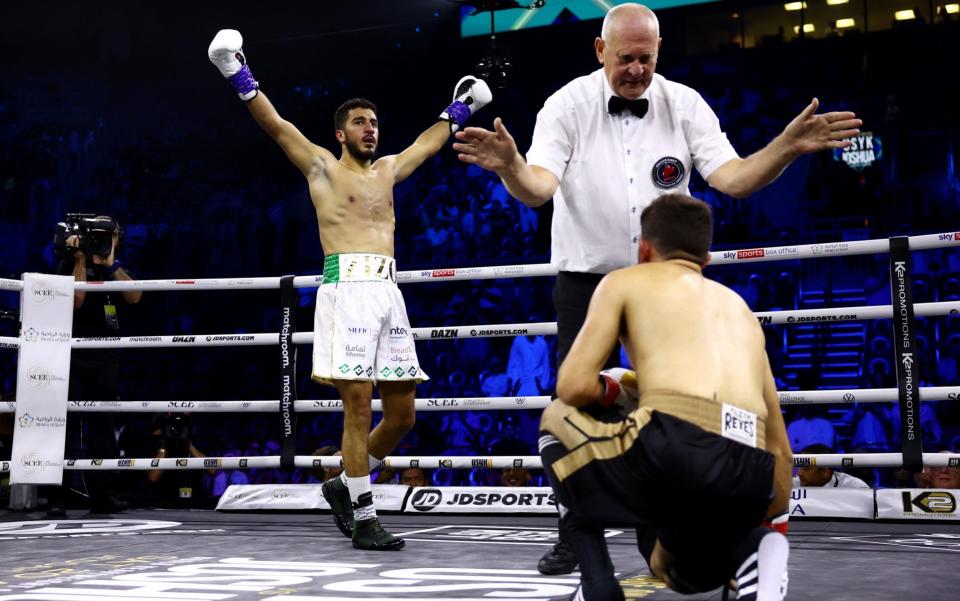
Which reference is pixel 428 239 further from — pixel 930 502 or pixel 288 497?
pixel 930 502

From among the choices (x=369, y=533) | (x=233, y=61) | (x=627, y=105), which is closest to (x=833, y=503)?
(x=369, y=533)

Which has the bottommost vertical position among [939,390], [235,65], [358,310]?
[939,390]

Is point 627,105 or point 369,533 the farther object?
point 369,533

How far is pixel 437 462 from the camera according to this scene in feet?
11.0

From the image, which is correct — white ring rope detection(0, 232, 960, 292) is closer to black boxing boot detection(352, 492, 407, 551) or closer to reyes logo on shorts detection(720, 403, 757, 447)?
black boxing boot detection(352, 492, 407, 551)

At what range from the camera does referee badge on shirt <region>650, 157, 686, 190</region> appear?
2268 millimetres

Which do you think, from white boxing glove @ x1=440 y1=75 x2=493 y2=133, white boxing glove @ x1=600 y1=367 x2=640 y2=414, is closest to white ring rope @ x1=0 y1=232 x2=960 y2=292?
white boxing glove @ x1=440 y1=75 x2=493 y2=133

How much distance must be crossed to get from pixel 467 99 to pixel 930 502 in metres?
1.94

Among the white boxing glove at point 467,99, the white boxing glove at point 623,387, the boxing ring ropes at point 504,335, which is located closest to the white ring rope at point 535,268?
the boxing ring ropes at point 504,335

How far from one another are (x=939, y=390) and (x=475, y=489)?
5.09 ft

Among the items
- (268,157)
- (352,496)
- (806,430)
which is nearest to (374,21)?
(268,157)

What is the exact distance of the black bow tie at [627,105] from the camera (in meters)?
2.27

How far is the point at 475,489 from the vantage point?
3.52 m

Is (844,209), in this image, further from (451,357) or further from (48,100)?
(48,100)
